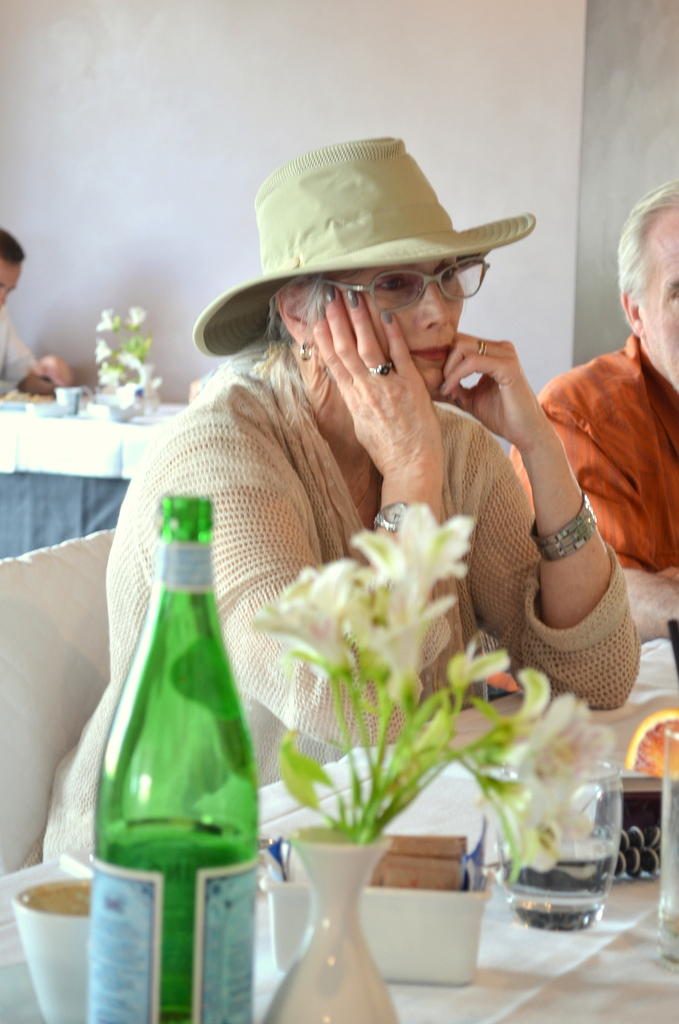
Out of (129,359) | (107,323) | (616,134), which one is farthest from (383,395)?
(107,323)

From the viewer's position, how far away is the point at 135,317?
18.3 feet

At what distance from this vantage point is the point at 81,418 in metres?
4.15

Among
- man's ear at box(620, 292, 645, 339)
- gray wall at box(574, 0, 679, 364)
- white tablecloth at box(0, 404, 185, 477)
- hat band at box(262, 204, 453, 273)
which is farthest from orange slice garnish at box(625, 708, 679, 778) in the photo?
gray wall at box(574, 0, 679, 364)

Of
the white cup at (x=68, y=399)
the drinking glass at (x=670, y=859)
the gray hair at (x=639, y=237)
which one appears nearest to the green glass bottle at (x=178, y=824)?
the drinking glass at (x=670, y=859)

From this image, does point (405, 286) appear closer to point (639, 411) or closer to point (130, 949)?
point (639, 411)

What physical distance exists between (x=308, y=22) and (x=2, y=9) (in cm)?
181

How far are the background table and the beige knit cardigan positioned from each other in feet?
8.13

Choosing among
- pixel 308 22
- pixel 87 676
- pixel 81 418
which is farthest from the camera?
pixel 308 22

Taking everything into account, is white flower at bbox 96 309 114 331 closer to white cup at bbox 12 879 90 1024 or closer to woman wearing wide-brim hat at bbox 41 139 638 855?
woman wearing wide-brim hat at bbox 41 139 638 855

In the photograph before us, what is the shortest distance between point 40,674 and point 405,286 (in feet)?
2.15

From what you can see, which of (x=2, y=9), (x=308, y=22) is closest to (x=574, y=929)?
(x=308, y=22)

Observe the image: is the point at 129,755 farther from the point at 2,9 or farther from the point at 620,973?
the point at 2,9

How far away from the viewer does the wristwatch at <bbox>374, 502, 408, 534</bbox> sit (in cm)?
135

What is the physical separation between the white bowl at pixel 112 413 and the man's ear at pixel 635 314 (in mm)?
2334
